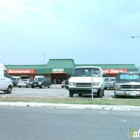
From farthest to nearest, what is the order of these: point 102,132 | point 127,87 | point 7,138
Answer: point 127,87, point 102,132, point 7,138

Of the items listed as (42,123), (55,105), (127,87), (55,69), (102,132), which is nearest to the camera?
(102,132)

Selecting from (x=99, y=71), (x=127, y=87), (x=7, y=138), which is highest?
(x=99, y=71)

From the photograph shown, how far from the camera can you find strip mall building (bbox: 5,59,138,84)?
61969 mm

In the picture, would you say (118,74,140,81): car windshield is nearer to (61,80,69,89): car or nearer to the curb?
the curb

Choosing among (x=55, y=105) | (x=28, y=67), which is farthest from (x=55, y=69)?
(x=55, y=105)

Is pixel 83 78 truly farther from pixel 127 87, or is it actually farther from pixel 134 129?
pixel 134 129

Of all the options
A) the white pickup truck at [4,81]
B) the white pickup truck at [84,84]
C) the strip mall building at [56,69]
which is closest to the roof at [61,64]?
the strip mall building at [56,69]

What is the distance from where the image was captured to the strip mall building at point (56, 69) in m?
62.0

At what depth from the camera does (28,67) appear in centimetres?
6688

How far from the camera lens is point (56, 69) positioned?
63250mm

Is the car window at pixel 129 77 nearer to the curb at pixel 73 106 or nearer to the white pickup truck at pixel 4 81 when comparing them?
the curb at pixel 73 106

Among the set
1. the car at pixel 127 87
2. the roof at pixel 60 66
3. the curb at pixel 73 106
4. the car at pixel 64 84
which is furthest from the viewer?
the roof at pixel 60 66

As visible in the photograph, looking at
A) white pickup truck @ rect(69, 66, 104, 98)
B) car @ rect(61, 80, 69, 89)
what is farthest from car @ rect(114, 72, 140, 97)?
car @ rect(61, 80, 69, 89)

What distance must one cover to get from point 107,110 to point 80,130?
493 cm
